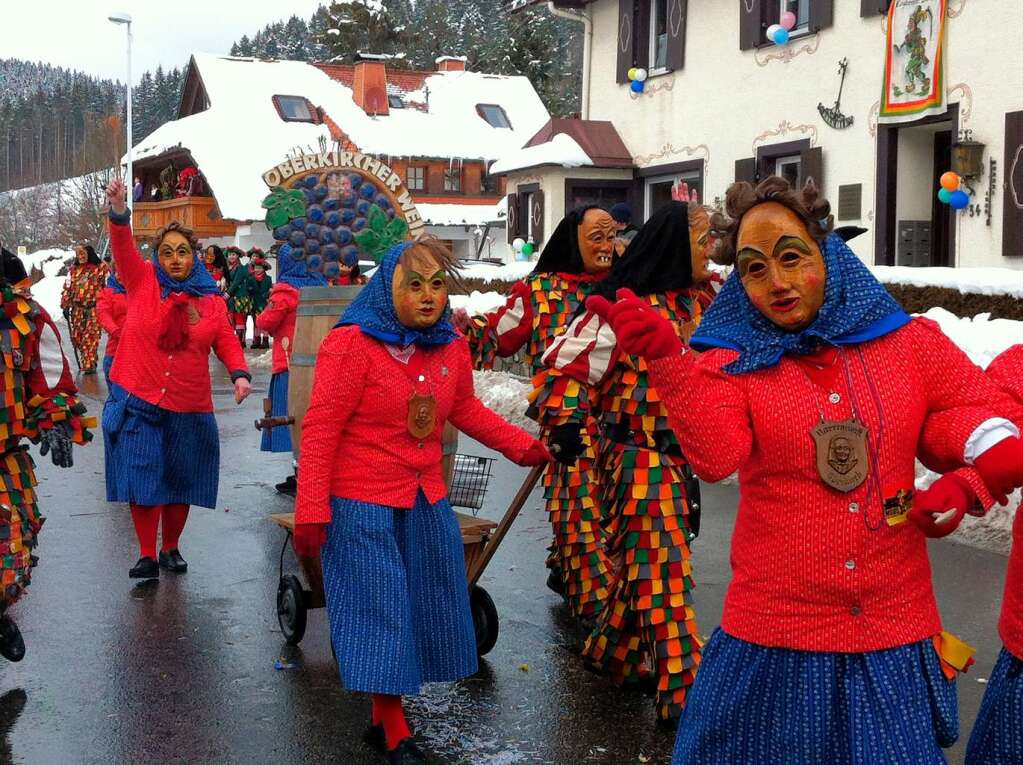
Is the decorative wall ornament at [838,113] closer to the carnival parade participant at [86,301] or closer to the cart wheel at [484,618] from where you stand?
the carnival parade participant at [86,301]

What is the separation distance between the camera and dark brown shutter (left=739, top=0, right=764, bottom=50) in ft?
58.2

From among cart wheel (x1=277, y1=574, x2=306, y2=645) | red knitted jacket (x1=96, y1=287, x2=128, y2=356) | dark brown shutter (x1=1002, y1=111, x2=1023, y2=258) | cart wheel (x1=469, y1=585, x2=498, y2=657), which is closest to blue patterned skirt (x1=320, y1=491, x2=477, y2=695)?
cart wheel (x1=469, y1=585, x2=498, y2=657)

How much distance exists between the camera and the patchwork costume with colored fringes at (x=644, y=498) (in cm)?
502

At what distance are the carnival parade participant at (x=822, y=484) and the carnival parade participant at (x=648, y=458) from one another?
70.4 inches

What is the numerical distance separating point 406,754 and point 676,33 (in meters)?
16.5

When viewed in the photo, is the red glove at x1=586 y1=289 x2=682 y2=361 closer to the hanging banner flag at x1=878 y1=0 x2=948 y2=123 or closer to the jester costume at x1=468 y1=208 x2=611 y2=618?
the jester costume at x1=468 y1=208 x2=611 y2=618

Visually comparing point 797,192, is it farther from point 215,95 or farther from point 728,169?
point 215,95

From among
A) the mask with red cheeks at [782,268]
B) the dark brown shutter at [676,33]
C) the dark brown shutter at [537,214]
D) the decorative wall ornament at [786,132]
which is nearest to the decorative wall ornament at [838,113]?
the decorative wall ornament at [786,132]

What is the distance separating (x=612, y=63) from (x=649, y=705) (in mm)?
17365

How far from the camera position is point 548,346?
641 centimetres

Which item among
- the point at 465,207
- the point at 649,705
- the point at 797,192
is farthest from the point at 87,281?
the point at 465,207

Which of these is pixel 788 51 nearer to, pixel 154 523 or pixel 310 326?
pixel 310 326

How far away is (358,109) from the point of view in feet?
156

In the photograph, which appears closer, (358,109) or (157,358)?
(157,358)
